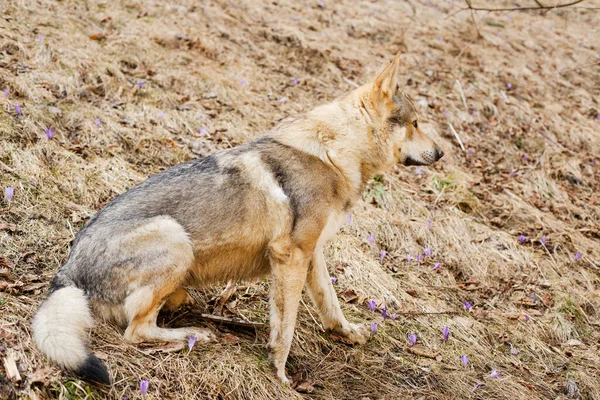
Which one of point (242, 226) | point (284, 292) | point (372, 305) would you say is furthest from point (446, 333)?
point (242, 226)

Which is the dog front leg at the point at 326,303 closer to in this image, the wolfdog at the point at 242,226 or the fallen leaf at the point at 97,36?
the wolfdog at the point at 242,226

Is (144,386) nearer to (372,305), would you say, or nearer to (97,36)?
(372,305)

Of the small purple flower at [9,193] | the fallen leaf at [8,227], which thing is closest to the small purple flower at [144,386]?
the fallen leaf at [8,227]

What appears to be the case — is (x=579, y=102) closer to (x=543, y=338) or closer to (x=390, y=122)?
(x=543, y=338)

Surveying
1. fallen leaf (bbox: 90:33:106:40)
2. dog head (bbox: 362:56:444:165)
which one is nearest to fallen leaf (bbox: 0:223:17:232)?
dog head (bbox: 362:56:444:165)

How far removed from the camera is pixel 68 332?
3.62 metres

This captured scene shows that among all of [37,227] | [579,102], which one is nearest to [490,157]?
[579,102]

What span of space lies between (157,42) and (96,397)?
7213mm

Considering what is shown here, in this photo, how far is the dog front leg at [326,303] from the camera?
4871 mm

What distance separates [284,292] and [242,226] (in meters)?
0.65

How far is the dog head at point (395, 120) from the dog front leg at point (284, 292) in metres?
1.42

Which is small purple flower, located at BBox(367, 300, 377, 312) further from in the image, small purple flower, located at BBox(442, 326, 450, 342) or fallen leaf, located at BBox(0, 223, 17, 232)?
fallen leaf, located at BBox(0, 223, 17, 232)

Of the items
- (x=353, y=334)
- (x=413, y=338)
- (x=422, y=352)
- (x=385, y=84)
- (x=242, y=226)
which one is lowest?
(x=422, y=352)

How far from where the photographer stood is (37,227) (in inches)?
201
